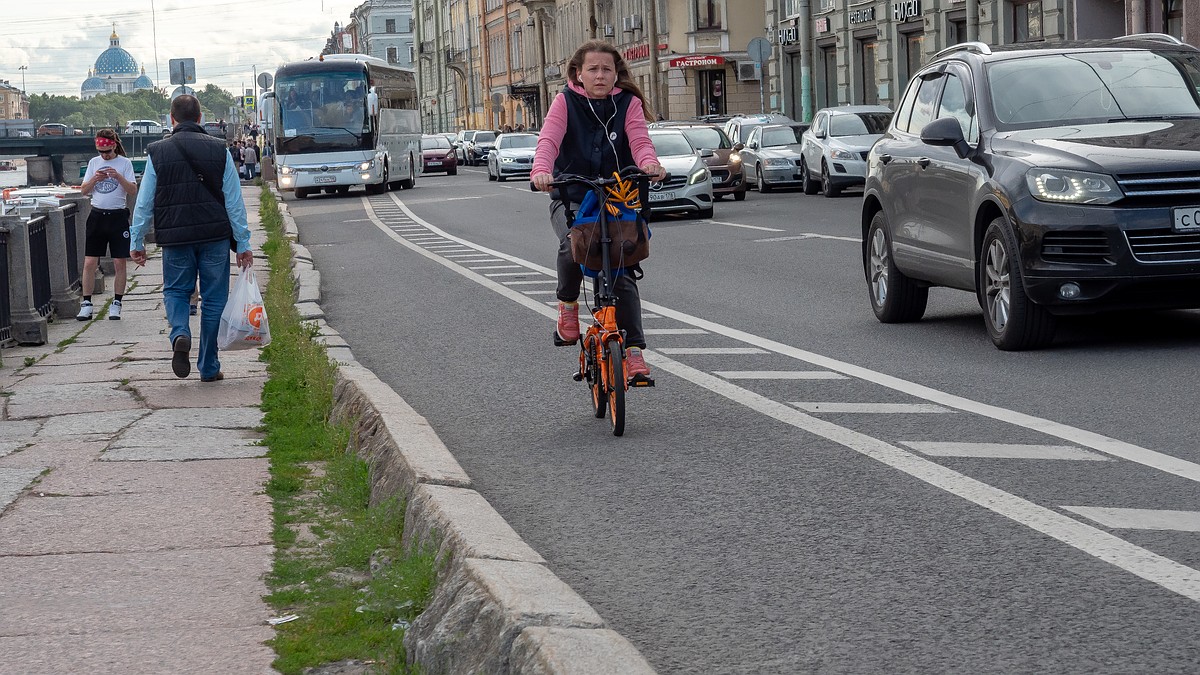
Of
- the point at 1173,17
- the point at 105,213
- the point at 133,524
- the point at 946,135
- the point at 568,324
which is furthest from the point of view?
the point at 1173,17

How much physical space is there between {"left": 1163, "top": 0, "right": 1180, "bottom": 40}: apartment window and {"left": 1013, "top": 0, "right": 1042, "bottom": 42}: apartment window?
14.7ft

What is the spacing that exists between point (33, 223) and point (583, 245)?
8.35 m

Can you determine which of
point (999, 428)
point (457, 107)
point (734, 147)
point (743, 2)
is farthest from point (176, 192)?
point (457, 107)

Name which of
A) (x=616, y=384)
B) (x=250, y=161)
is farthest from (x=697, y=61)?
(x=616, y=384)

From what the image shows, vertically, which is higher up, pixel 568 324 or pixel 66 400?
pixel 568 324

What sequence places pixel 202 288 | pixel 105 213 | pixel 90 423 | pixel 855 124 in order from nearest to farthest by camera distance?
pixel 90 423
pixel 202 288
pixel 105 213
pixel 855 124

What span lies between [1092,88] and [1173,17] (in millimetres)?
22783

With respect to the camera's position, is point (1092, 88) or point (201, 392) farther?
point (1092, 88)

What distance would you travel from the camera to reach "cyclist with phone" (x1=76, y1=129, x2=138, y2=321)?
15578 mm

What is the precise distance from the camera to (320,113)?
147ft

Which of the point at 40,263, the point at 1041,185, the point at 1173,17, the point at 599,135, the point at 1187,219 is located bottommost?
the point at 40,263

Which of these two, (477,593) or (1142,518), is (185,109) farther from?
(477,593)

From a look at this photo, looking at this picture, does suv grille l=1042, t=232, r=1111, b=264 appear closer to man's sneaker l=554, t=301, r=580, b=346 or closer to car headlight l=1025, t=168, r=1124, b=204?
car headlight l=1025, t=168, r=1124, b=204

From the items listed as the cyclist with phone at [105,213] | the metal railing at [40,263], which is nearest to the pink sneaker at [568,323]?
the metal railing at [40,263]
